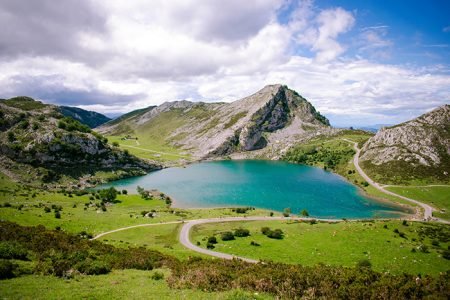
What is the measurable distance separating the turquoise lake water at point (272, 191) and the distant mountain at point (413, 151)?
951 inches

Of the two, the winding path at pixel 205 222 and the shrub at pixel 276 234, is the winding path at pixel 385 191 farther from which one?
the shrub at pixel 276 234

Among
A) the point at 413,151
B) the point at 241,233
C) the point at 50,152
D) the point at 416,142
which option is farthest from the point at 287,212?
the point at 50,152

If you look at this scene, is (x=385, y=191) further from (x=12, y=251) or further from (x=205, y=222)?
(x=12, y=251)

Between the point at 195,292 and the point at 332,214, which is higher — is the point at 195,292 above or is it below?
above

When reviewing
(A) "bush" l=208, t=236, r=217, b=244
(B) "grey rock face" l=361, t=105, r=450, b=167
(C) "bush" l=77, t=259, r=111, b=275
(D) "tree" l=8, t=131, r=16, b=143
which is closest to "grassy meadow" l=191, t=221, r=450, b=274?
(A) "bush" l=208, t=236, r=217, b=244

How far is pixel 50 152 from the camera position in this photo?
6373 inches

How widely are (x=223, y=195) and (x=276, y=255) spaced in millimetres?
79369

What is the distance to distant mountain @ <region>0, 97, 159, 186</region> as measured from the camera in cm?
14700

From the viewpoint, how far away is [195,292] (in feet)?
75.4

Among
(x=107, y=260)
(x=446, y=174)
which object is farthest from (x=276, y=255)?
(x=446, y=174)

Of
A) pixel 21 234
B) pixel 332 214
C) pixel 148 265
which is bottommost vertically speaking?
pixel 332 214

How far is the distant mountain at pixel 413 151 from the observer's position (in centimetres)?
14662

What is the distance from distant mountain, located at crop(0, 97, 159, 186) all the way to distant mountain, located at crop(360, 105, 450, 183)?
152 m

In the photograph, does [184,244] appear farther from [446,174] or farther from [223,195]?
[446,174]
